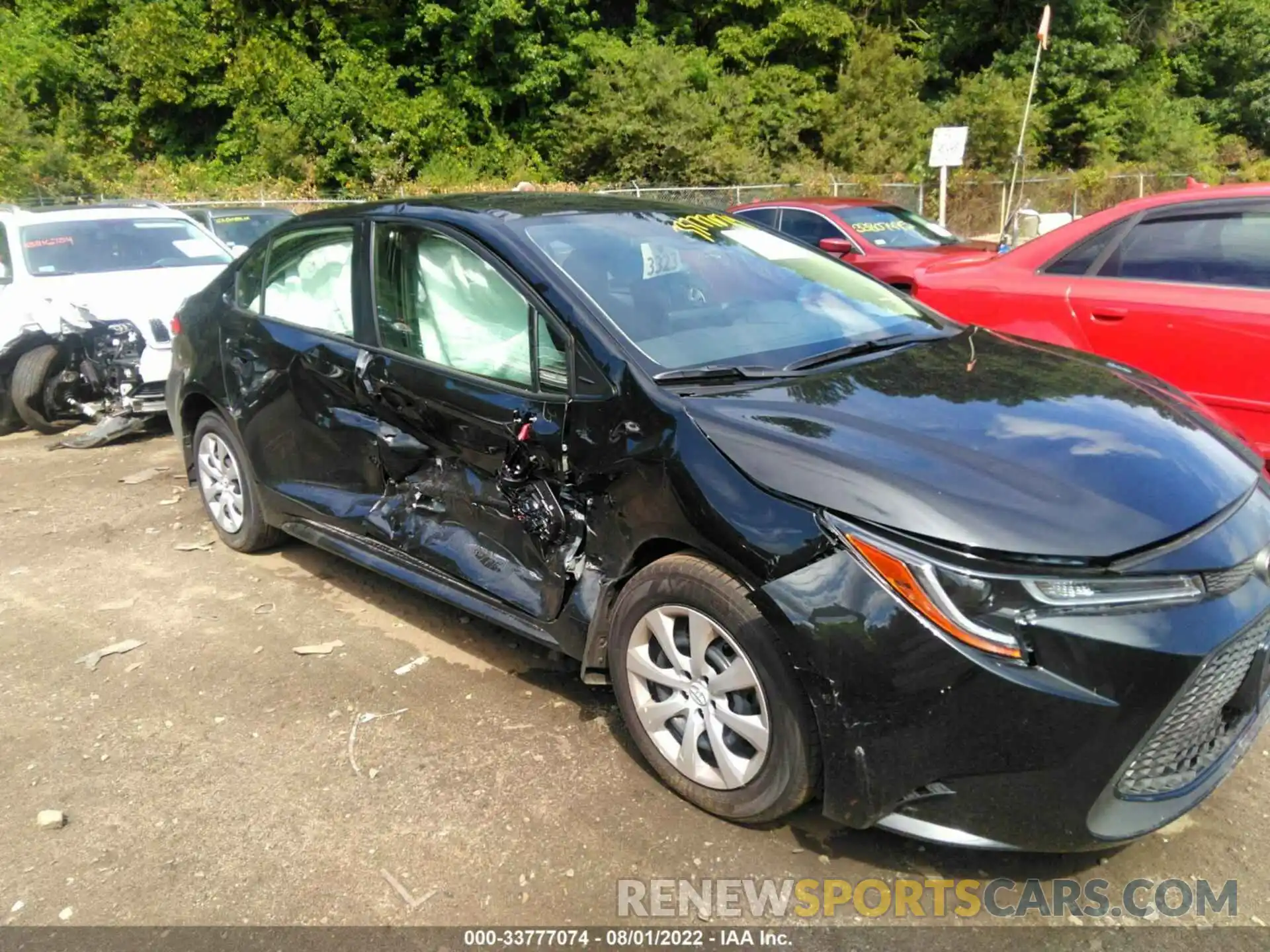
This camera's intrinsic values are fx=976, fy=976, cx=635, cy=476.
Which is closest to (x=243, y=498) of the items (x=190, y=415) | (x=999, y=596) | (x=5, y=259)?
(x=190, y=415)

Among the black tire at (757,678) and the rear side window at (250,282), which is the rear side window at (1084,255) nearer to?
the black tire at (757,678)

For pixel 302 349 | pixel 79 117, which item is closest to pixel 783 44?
pixel 79 117

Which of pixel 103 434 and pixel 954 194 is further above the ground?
pixel 954 194

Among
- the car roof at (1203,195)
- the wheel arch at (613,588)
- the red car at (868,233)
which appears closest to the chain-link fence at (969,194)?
the red car at (868,233)

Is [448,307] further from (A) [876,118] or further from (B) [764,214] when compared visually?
(A) [876,118]

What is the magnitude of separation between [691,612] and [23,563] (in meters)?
4.02

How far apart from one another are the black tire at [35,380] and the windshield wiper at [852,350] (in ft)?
20.9

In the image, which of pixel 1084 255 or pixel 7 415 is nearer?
pixel 1084 255

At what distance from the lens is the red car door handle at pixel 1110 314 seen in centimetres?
465

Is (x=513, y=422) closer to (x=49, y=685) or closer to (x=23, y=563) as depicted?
(x=49, y=685)

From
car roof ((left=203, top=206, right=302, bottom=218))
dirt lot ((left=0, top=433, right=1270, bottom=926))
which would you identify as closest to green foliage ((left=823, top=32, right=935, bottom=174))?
car roof ((left=203, top=206, right=302, bottom=218))

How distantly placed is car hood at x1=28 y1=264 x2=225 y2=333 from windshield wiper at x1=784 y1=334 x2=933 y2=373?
18.4 ft

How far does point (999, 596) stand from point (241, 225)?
12580 mm

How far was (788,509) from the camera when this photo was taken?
7.91 ft
